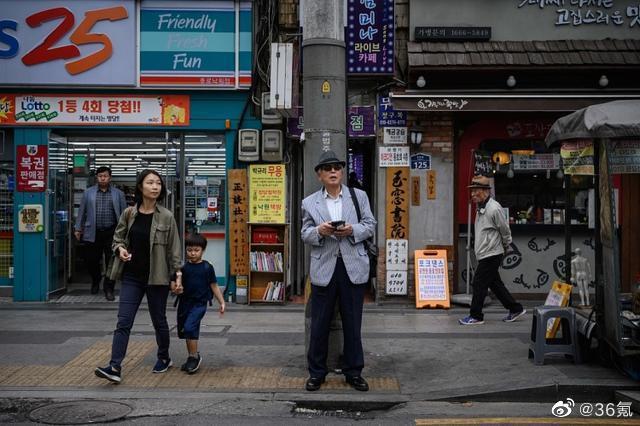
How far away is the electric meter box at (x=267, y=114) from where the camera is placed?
11.2 meters

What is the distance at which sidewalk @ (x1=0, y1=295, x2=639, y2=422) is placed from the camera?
635 cm

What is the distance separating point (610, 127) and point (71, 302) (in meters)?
8.58

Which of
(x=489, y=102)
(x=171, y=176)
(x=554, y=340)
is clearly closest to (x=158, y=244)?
(x=554, y=340)

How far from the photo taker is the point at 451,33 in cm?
1130

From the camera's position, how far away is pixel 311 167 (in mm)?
7000

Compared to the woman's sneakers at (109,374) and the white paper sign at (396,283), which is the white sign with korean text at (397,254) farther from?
the woman's sneakers at (109,374)

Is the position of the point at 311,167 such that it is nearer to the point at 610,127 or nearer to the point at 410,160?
the point at 610,127

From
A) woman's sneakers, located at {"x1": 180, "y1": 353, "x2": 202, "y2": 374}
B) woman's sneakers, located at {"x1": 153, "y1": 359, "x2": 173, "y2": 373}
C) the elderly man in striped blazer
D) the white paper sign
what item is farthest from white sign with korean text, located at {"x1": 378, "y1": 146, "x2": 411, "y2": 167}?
woman's sneakers, located at {"x1": 153, "y1": 359, "x2": 173, "y2": 373}

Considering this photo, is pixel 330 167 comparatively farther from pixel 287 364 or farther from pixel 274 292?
pixel 274 292

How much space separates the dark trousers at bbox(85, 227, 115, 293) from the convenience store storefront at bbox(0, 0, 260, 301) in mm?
610

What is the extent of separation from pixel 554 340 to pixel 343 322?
220cm

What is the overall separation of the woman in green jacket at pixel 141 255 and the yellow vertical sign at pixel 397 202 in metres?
5.19

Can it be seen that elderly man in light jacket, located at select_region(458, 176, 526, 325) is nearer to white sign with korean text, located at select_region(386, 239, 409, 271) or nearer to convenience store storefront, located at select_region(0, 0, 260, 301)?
white sign with korean text, located at select_region(386, 239, 409, 271)

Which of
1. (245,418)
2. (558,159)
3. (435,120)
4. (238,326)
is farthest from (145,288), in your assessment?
(558,159)
